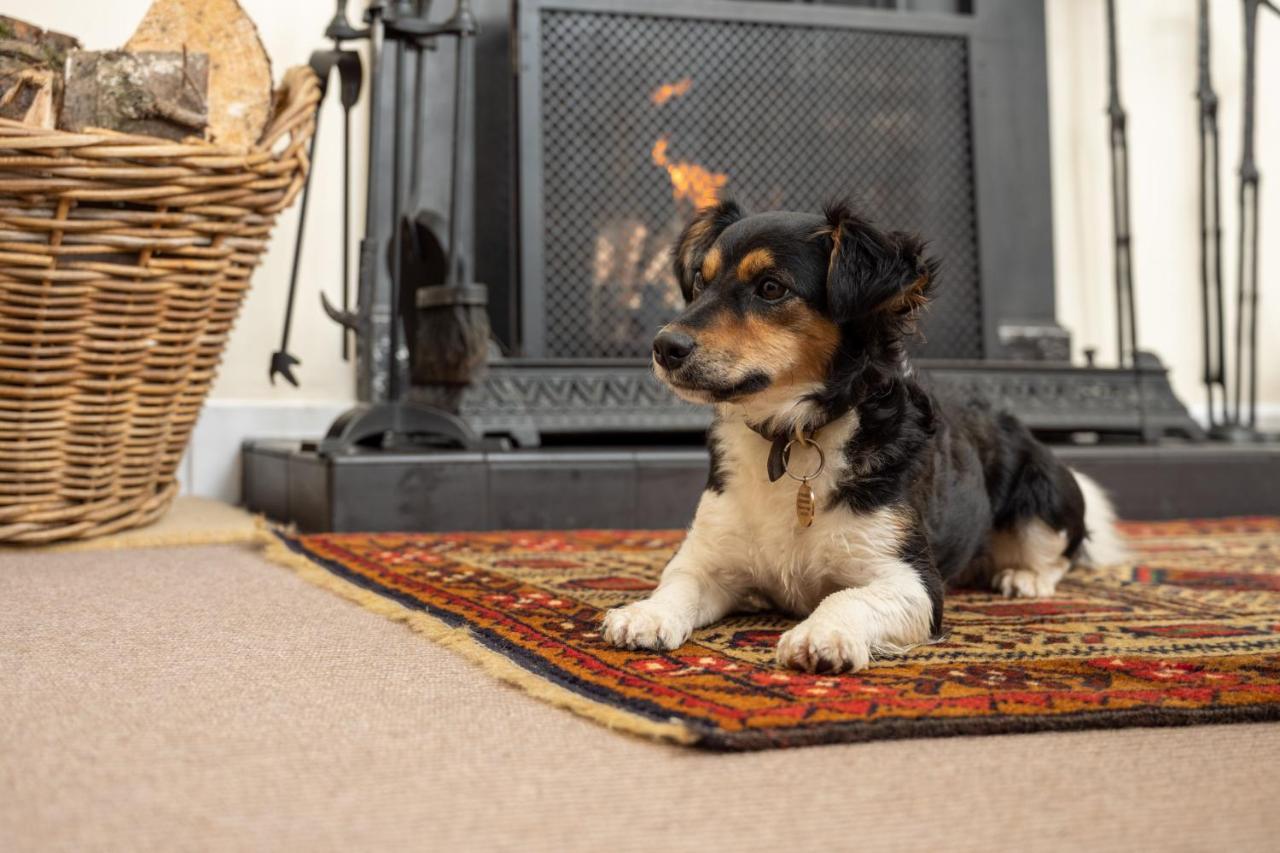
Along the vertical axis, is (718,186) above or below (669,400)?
above

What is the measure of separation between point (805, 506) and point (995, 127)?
8.87ft

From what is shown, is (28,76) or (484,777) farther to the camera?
(28,76)

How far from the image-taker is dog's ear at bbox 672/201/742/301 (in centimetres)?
194

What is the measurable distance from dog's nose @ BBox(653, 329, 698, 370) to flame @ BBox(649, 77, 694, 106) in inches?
85.1

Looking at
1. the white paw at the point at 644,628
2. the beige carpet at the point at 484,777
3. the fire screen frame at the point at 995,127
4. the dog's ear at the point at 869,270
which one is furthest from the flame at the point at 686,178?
the beige carpet at the point at 484,777

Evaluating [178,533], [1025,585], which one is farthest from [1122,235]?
[178,533]

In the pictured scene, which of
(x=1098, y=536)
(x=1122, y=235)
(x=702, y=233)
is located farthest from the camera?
(x=1122, y=235)

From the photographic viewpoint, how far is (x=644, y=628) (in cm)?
149

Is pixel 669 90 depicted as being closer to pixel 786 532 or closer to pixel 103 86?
pixel 103 86

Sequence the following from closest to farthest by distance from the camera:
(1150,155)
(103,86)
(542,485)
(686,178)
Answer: (103,86)
(542,485)
(686,178)
(1150,155)

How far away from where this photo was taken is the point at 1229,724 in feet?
4.02

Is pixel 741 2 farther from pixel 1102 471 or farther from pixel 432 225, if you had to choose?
pixel 1102 471

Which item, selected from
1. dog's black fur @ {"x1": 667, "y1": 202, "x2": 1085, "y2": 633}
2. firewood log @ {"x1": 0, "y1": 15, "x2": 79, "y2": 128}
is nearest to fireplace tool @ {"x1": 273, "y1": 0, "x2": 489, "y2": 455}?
firewood log @ {"x1": 0, "y1": 15, "x2": 79, "y2": 128}

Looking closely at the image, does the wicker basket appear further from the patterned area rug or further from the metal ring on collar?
the metal ring on collar
